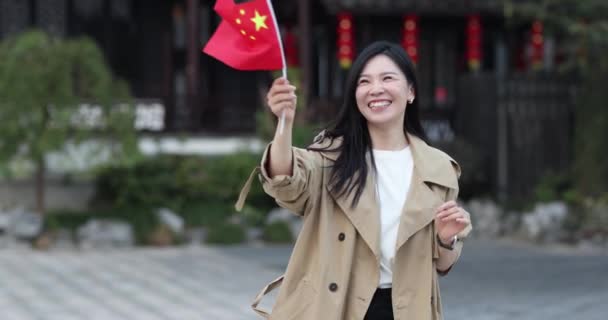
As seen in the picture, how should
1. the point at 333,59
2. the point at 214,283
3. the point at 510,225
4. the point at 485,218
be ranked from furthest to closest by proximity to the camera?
the point at 333,59, the point at 485,218, the point at 510,225, the point at 214,283

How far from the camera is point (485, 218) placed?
1429cm

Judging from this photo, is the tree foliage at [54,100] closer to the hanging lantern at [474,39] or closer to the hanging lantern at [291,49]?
the hanging lantern at [291,49]

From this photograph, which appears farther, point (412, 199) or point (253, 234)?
point (253, 234)

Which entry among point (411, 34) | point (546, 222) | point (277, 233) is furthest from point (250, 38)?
point (411, 34)

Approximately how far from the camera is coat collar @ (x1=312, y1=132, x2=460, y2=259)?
3.51 m

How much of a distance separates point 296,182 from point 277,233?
9.93 metres

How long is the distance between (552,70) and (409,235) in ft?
38.6

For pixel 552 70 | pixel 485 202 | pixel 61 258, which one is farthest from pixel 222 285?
pixel 552 70

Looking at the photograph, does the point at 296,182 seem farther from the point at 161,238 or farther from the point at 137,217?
the point at 137,217

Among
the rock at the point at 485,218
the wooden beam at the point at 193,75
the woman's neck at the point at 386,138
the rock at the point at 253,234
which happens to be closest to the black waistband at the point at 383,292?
the woman's neck at the point at 386,138

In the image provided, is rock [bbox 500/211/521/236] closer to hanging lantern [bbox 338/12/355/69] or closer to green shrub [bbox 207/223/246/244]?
green shrub [bbox 207/223/246/244]

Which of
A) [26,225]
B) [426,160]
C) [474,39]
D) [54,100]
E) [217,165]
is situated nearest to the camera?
[426,160]

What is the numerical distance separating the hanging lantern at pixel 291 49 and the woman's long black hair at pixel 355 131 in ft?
45.6

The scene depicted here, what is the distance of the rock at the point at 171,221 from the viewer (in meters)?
13.2
